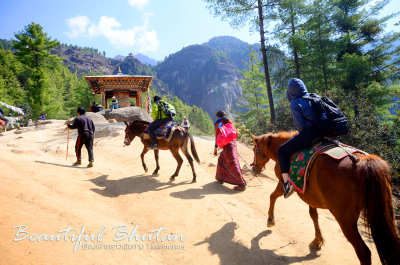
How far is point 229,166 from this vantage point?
6273 mm

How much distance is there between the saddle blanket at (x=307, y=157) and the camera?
2.91m

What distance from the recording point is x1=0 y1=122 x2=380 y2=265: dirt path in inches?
120

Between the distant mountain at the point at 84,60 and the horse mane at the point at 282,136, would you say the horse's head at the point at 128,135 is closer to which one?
the horse mane at the point at 282,136

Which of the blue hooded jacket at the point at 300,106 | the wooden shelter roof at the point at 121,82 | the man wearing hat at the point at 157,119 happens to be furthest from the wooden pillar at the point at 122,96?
the blue hooded jacket at the point at 300,106

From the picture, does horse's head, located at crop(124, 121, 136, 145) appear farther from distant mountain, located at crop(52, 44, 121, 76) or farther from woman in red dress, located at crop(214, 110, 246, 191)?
distant mountain, located at crop(52, 44, 121, 76)

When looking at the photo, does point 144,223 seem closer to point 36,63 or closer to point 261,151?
point 261,151

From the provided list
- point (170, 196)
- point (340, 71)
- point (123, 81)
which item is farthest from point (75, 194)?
point (340, 71)

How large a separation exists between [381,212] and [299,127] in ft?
4.84

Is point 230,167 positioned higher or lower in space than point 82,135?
lower

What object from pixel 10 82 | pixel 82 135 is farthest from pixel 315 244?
pixel 10 82

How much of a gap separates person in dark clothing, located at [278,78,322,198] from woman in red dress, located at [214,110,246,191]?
2618mm

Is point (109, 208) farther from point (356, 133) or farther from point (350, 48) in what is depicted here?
point (350, 48)

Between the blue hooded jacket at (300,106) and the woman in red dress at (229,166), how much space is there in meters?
3.02

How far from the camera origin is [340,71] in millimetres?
17625
